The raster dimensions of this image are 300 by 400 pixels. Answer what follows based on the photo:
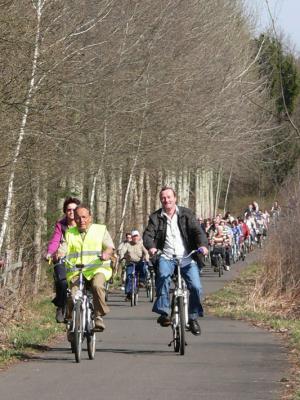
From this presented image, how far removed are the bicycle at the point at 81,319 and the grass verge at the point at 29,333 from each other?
2.32ft

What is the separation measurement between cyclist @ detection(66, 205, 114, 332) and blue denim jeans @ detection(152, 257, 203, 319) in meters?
0.69

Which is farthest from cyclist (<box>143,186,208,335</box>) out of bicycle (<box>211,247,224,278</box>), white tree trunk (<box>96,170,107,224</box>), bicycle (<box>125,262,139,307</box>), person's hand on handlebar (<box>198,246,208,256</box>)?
bicycle (<box>211,247,224,278</box>)

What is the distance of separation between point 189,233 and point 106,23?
33.0 feet

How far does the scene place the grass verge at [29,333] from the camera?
1288 centimetres

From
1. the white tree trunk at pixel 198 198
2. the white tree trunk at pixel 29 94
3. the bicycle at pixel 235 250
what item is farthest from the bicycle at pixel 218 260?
the white tree trunk at pixel 29 94

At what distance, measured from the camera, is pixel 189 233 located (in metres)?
13.2

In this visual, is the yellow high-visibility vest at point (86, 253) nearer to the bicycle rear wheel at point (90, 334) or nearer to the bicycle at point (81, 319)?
the bicycle at point (81, 319)

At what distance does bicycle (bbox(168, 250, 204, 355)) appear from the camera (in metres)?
12.8

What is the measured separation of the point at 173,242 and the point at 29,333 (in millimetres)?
3181

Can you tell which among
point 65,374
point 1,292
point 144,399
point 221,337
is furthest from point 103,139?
point 144,399

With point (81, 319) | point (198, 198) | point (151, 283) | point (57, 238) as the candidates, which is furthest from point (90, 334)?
point (198, 198)

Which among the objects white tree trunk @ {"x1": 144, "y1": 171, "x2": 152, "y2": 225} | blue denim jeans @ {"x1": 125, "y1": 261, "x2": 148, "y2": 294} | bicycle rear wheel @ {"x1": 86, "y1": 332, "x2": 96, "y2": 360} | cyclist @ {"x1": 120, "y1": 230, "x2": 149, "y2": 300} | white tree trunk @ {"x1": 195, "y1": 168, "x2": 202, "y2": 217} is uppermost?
white tree trunk @ {"x1": 195, "y1": 168, "x2": 202, "y2": 217}

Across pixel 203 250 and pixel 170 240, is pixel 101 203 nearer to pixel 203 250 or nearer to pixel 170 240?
pixel 170 240

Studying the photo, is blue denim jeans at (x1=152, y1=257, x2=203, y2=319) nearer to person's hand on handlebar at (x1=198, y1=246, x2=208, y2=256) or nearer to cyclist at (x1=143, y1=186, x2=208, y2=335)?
cyclist at (x1=143, y1=186, x2=208, y2=335)
